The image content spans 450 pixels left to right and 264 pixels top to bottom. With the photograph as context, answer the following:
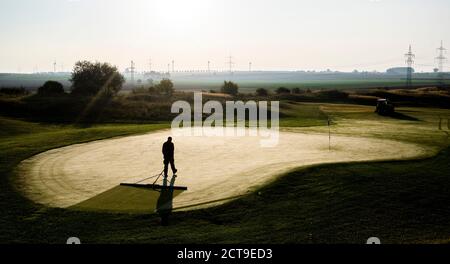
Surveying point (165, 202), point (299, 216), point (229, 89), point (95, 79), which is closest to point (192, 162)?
point (165, 202)

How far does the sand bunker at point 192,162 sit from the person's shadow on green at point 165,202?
0.35 meters

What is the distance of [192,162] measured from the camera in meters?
24.1

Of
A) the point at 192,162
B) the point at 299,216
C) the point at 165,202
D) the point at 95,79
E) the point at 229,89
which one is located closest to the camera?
the point at 299,216

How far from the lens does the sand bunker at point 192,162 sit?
1809cm

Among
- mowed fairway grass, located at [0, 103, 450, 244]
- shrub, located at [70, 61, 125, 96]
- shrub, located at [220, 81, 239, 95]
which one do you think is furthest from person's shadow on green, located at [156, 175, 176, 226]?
shrub, located at [220, 81, 239, 95]

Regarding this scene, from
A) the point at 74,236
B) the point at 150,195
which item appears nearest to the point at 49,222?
the point at 74,236

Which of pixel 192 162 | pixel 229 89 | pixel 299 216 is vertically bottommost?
pixel 299 216

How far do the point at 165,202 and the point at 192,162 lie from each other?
7.79 m

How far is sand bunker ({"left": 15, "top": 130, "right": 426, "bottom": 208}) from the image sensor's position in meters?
18.1

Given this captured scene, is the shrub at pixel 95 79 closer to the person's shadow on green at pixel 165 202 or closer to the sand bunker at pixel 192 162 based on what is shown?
the sand bunker at pixel 192 162

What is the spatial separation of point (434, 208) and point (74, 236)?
1306cm

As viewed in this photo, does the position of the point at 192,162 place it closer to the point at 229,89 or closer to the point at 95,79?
the point at 95,79

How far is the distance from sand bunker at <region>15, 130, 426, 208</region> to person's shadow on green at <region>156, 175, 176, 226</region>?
1.14 ft
